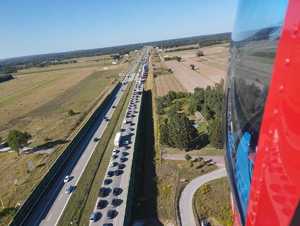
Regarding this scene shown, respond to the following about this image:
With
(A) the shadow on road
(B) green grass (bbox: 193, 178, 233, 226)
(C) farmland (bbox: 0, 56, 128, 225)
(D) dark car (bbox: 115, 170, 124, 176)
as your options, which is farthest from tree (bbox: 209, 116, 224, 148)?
(C) farmland (bbox: 0, 56, 128, 225)

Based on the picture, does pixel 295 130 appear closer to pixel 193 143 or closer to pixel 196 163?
pixel 196 163

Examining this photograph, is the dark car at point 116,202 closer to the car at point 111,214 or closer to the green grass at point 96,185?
the car at point 111,214

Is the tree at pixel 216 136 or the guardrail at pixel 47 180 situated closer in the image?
the guardrail at pixel 47 180

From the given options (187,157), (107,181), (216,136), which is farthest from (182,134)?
(107,181)

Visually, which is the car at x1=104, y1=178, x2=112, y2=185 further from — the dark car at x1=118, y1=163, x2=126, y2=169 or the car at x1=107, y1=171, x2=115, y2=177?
the dark car at x1=118, y1=163, x2=126, y2=169

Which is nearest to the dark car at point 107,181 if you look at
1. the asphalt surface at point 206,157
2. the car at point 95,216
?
the car at point 95,216
